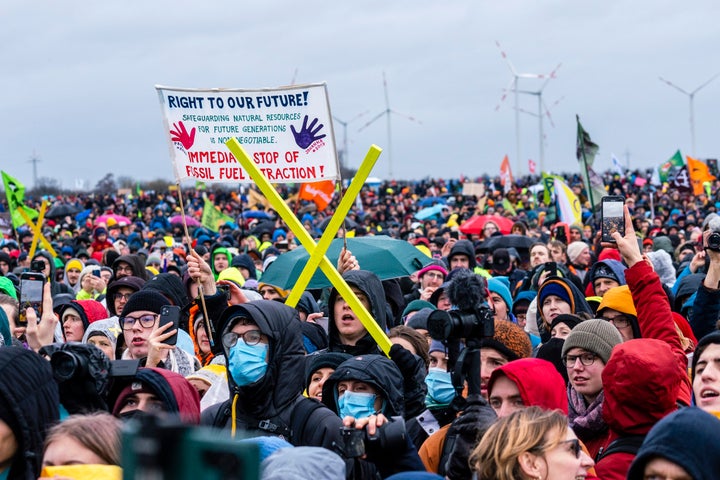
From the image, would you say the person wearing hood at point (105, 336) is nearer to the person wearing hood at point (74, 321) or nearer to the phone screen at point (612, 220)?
the person wearing hood at point (74, 321)

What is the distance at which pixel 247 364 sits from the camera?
4816 mm

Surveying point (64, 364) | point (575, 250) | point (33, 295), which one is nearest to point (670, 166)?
point (575, 250)

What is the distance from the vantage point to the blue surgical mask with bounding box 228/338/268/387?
4805 millimetres

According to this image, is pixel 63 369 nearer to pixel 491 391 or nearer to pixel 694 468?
pixel 491 391

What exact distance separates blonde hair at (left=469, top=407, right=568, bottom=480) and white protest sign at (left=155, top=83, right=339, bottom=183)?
12.3 feet

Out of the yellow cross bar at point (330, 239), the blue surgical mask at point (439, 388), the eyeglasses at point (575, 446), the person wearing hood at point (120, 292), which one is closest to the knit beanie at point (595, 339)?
the blue surgical mask at point (439, 388)

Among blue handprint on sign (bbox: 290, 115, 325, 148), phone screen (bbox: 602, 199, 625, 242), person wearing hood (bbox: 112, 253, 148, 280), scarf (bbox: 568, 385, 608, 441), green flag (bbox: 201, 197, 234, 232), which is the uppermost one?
blue handprint on sign (bbox: 290, 115, 325, 148)

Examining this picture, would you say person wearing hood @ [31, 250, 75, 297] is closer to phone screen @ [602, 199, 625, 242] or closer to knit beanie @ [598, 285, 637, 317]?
knit beanie @ [598, 285, 637, 317]

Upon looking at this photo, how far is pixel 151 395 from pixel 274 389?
0.61 meters

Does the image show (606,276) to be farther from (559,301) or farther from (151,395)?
(151,395)

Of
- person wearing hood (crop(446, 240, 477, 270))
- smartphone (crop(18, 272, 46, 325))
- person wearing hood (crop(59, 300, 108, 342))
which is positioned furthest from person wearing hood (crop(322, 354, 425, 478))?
person wearing hood (crop(446, 240, 477, 270))

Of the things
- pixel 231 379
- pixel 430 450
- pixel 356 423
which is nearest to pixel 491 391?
pixel 430 450

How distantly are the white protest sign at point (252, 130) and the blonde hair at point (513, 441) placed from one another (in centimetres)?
374

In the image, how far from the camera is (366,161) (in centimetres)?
567
